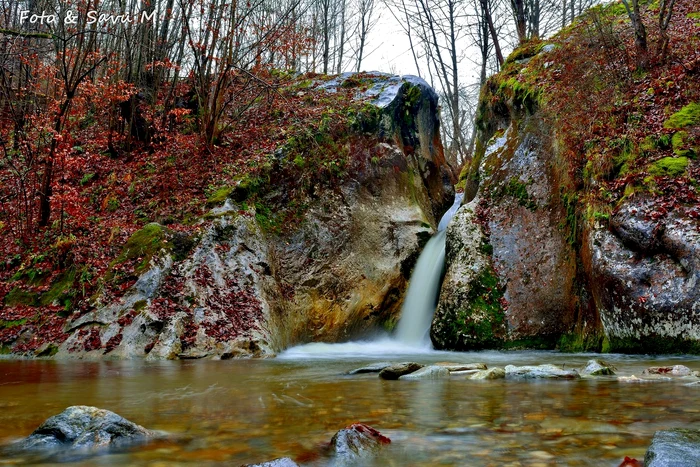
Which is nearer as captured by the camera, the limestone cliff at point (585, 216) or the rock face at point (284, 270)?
the limestone cliff at point (585, 216)

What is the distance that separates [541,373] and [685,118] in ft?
19.8

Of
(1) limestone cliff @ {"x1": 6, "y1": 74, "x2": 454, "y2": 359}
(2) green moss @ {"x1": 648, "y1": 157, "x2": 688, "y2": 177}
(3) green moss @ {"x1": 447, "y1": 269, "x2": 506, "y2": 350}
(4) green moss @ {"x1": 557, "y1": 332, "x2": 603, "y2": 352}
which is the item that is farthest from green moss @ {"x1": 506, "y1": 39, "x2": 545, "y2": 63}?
(4) green moss @ {"x1": 557, "y1": 332, "x2": 603, "y2": 352}

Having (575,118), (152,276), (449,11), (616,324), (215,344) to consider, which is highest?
(449,11)

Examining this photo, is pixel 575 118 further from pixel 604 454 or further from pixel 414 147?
pixel 604 454

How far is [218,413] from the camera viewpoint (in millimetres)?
3973

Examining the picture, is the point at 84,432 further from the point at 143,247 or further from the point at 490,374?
the point at 143,247

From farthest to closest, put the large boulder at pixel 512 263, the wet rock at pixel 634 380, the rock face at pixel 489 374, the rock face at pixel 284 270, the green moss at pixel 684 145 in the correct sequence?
the large boulder at pixel 512 263 → the rock face at pixel 284 270 → the green moss at pixel 684 145 → the rock face at pixel 489 374 → the wet rock at pixel 634 380

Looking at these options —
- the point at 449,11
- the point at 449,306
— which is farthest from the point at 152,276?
the point at 449,11

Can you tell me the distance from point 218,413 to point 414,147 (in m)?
13.1

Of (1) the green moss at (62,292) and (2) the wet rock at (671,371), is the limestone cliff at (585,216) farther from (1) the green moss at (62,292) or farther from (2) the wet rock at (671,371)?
(1) the green moss at (62,292)

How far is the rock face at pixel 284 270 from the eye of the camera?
8.99 meters

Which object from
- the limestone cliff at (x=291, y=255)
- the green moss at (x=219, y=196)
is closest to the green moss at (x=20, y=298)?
the limestone cliff at (x=291, y=255)

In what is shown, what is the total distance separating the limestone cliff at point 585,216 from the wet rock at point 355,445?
6.06 m

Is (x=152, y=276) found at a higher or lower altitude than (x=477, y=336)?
higher
